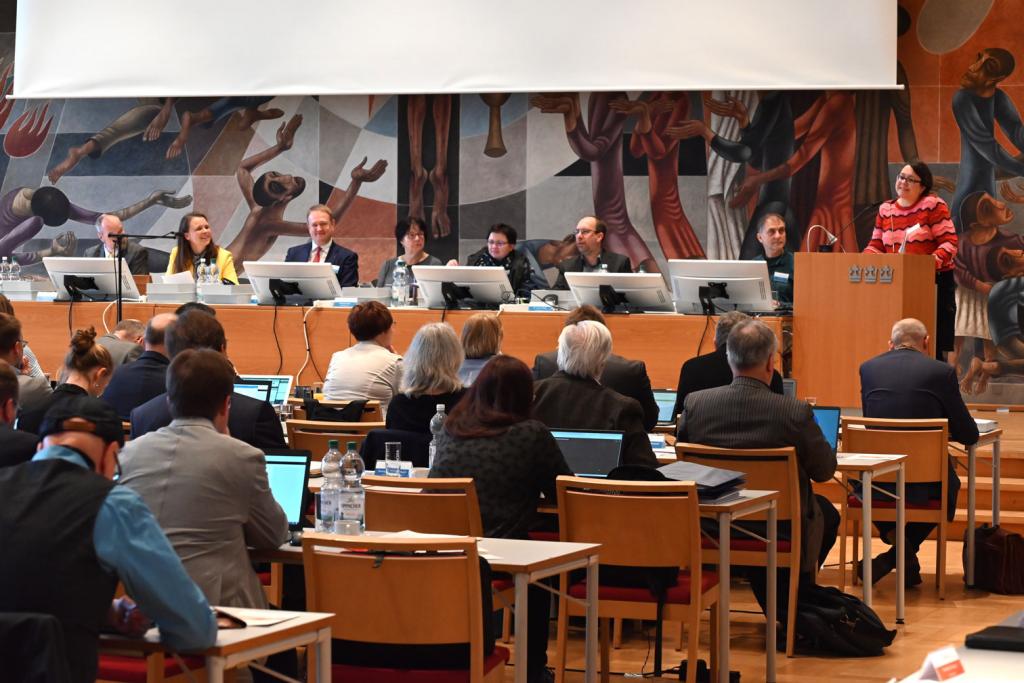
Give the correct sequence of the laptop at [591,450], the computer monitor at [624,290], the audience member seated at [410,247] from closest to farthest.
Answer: the laptop at [591,450] < the computer monitor at [624,290] < the audience member seated at [410,247]

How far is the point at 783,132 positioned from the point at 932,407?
5.04m

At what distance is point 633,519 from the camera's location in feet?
14.8

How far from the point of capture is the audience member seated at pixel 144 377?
5742 millimetres

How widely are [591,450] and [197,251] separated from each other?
5.62 m

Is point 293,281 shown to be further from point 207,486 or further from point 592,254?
point 207,486

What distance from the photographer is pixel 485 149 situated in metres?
12.3

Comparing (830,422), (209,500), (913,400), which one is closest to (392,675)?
(209,500)

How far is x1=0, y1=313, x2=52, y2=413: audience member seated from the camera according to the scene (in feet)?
17.2

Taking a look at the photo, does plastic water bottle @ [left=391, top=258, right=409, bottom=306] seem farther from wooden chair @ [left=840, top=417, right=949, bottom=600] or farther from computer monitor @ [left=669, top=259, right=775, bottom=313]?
wooden chair @ [left=840, top=417, right=949, bottom=600]

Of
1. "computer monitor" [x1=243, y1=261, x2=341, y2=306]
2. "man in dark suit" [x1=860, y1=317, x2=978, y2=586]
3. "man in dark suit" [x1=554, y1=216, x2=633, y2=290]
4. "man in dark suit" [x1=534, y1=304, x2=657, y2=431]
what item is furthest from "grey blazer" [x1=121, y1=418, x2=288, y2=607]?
"man in dark suit" [x1=554, y1=216, x2=633, y2=290]

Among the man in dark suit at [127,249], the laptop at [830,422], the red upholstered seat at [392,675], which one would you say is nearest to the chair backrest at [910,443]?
the laptop at [830,422]

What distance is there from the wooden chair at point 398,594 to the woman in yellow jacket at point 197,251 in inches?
259

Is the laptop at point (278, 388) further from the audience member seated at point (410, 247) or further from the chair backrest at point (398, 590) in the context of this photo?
the chair backrest at point (398, 590)

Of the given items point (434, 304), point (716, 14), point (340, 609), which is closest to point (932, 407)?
point (434, 304)
